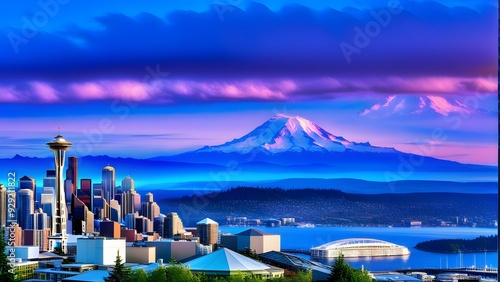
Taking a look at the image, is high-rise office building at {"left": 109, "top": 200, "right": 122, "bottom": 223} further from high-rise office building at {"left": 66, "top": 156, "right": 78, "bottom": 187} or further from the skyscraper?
high-rise office building at {"left": 66, "top": 156, "right": 78, "bottom": 187}

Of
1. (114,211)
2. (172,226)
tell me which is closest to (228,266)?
(172,226)

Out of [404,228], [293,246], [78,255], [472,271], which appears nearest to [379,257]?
[293,246]

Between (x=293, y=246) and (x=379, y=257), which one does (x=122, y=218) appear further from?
(x=379, y=257)

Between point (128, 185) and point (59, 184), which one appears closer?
point (59, 184)

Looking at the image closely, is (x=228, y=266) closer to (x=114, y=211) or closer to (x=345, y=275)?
(x=345, y=275)

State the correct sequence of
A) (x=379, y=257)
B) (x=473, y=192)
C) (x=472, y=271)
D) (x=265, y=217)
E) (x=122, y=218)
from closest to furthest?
1. (x=472, y=271)
2. (x=379, y=257)
3. (x=122, y=218)
4. (x=473, y=192)
5. (x=265, y=217)

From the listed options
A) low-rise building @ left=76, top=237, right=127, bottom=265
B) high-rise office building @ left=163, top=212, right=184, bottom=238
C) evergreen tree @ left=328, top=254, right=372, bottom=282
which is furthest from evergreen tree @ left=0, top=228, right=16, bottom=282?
high-rise office building @ left=163, top=212, right=184, bottom=238

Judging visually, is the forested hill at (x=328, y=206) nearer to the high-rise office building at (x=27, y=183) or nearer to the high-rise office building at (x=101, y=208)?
the high-rise office building at (x=101, y=208)
